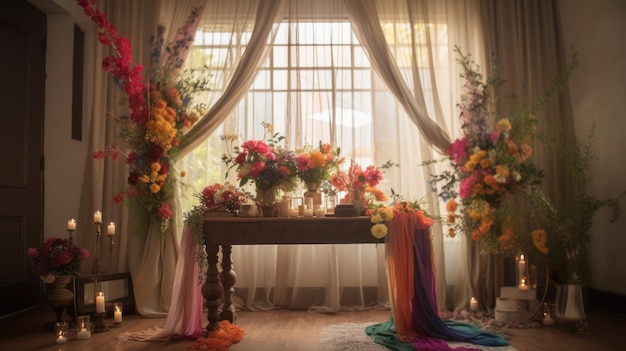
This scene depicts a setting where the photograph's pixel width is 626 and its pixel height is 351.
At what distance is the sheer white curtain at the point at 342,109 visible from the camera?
5062mm

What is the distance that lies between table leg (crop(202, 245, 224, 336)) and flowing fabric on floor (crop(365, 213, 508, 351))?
115 centimetres

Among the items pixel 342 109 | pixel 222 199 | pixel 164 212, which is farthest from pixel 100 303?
pixel 342 109

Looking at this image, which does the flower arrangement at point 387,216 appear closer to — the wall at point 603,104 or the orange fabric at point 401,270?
the orange fabric at point 401,270

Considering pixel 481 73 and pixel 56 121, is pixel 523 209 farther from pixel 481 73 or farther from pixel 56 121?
pixel 56 121

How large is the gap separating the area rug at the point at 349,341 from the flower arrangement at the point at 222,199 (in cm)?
115

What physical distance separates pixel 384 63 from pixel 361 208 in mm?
1546

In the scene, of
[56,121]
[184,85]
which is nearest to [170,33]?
[184,85]

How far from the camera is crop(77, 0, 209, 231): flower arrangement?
4488 millimetres

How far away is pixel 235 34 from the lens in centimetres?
514

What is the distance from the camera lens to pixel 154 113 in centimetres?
455

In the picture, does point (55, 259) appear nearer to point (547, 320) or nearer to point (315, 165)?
point (315, 165)

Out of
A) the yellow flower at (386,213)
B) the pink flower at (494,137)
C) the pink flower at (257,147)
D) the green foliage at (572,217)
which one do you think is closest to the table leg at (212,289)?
the pink flower at (257,147)

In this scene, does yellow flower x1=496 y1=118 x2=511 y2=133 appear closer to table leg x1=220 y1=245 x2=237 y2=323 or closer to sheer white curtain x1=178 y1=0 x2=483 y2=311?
sheer white curtain x1=178 y1=0 x2=483 y2=311

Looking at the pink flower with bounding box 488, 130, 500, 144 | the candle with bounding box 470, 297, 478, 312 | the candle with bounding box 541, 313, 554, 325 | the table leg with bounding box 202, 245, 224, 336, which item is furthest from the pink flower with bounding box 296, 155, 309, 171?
the candle with bounding box 541, 313, 554, 325
